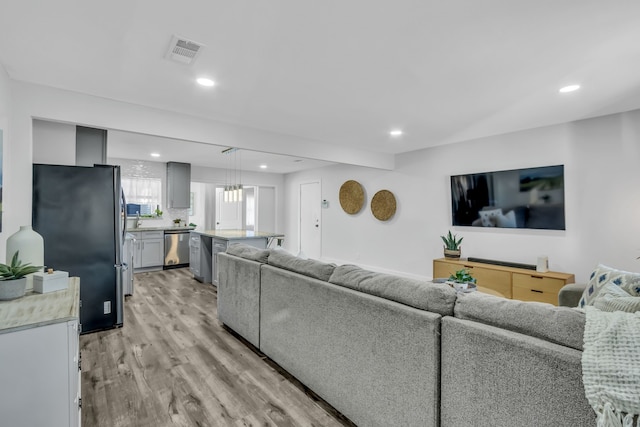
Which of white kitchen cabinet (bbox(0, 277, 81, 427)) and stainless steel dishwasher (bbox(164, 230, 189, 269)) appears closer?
white kitchen cabinet (bbox(0, 277, 81, 427))

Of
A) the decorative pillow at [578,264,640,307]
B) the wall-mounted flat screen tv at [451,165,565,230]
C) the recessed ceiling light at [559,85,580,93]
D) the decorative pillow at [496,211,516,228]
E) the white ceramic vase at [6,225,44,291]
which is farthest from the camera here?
the decorative pillow at [496,211,516,228]

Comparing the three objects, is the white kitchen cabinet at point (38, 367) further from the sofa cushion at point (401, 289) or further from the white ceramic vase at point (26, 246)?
the sofa cushion at point (401, 289)

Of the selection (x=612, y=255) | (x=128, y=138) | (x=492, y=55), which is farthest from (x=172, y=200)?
(x=612, y=255)

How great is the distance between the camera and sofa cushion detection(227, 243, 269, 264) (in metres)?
2.88

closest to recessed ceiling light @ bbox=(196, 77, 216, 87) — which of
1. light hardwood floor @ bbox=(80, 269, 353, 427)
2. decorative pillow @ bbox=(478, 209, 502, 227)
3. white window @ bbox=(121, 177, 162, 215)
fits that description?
light hardwood floor @ bbox=(80, 269, 353, 427)

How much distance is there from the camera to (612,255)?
11.7 feet

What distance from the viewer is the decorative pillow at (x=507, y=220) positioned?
4338 millimetres

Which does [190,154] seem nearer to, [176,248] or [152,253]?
[176,248]

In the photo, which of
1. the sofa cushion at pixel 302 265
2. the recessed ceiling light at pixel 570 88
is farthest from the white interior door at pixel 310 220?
the recessed ceiling light at pixel 570 88

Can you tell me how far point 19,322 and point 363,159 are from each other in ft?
16.0

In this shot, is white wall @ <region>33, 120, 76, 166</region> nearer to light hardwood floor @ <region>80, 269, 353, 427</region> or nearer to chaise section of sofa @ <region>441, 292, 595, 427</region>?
light hardwood floor @ <region>80, 269, 353, 427</region>

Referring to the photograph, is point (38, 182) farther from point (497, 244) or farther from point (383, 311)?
point (497, 244)

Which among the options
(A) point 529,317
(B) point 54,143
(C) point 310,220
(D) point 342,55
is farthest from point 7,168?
(C) point 310,220

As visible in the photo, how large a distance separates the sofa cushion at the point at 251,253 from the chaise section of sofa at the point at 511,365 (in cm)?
181
